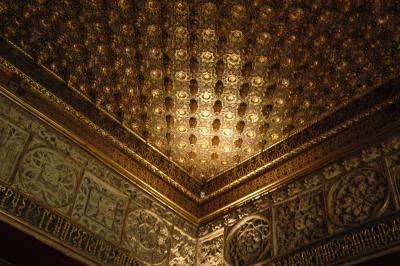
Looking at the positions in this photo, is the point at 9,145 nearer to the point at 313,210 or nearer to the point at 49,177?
the point at 49,177

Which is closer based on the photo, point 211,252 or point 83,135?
point 83,135

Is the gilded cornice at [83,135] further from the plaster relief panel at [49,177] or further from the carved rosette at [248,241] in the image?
the carved rosette at [248,241]

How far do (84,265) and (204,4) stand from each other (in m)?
2.24

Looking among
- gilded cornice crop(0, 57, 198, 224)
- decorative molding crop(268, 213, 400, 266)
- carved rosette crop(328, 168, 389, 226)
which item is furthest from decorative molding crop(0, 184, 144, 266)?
carved rosette crop(328, 168, 389, 226)

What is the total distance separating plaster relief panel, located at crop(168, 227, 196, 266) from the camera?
439 cm

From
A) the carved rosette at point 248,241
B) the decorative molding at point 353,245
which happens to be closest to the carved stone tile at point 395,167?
the decorative molding at point 353,245

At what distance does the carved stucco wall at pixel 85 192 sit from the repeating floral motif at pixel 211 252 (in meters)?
0.09

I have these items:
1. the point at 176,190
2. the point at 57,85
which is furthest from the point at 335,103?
the point at 57,85

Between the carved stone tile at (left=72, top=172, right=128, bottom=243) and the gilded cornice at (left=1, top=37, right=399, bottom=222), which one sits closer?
the carved stone tile at (left=72, top=172, right=128, bottom=243)

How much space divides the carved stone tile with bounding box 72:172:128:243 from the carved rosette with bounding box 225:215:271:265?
3.52ft

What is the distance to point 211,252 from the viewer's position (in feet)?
14.8

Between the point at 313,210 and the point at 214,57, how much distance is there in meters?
1.55

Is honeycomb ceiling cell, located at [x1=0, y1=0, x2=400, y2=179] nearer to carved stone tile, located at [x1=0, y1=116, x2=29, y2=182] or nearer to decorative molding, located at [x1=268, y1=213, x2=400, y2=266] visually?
carved stone tile, located at [x1=0, y1=116, x2=29, y2=182]

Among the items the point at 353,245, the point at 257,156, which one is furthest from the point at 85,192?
the point at 353,245
